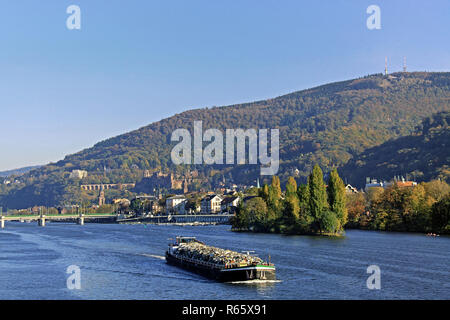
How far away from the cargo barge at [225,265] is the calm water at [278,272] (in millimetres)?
1059

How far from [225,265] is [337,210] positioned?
5314 centimetres

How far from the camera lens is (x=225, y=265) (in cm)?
5572

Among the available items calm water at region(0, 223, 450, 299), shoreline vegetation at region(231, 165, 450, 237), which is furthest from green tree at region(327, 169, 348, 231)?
calm water at region(0, 223, 450, 299)

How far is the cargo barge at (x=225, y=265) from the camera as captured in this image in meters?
54.5

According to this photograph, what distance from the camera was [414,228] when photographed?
11075cm

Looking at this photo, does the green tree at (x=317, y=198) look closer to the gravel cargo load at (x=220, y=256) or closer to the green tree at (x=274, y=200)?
the green tree at (x=274, y=200)

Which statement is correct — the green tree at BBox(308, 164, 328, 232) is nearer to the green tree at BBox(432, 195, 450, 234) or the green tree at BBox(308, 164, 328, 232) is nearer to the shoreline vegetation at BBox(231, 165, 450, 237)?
the shoreline vegetation at BBox(231, 165, 450, 237)

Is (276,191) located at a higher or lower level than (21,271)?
higher

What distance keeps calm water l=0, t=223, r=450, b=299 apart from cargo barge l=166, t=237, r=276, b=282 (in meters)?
1.06

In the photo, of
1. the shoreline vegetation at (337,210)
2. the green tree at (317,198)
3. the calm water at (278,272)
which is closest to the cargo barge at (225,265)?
the calm water at (278,272)
